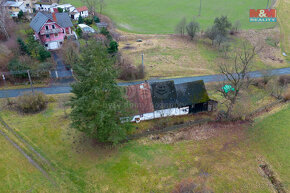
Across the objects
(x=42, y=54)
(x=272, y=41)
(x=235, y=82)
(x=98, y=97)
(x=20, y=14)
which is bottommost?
(x=235, y=82)

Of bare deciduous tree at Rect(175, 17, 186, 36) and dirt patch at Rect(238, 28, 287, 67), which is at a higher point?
bare deciduous tree at Rect(175, 17, 186, 36)

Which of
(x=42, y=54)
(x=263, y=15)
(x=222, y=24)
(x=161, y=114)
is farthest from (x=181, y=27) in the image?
(x=161, y=114)

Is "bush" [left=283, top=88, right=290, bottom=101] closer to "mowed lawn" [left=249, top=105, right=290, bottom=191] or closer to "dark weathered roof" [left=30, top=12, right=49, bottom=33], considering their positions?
"mowed lawn" [left=249, top=105, right=290, bottom=191]

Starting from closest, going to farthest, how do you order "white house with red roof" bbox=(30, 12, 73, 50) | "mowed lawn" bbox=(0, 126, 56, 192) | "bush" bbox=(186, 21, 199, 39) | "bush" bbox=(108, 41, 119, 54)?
"mowed lawn" bbox=(0, 126, 56, 192) → "bush" bbox=(108, 41, 119, 54) → "white house with red roof" bbox=(30, 12, 73, 50) → "bush" bbox=(186, 21, 199, 39)

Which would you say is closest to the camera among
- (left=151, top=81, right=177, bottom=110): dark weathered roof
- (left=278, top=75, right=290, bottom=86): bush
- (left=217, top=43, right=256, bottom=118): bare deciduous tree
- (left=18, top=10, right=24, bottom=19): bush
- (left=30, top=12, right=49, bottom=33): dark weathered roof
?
(left=217, top=43, right=256, bottom=118): bare deciduous tree

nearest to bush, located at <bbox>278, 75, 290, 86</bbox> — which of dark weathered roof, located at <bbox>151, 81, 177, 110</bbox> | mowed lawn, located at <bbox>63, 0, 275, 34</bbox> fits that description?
dark weathered roof, located at <bbox>151, 81, 177, 110</bbox>

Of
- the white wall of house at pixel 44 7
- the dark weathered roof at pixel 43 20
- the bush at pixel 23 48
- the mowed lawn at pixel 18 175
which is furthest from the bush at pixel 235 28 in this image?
the mowed lawn at pixel 18 175

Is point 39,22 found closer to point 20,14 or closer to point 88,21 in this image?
point 20,14
